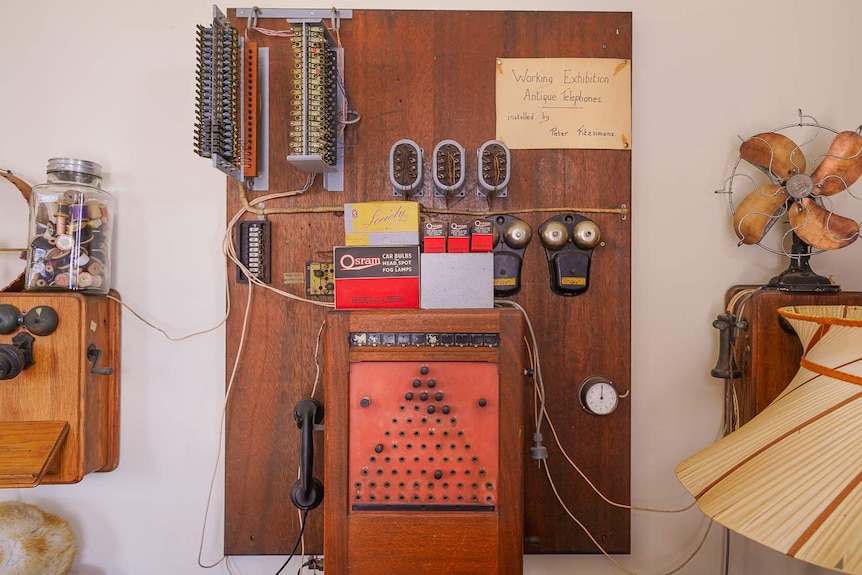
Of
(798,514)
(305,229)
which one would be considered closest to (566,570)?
(798,514)

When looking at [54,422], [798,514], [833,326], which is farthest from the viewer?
[54,422]

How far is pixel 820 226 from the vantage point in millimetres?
1318

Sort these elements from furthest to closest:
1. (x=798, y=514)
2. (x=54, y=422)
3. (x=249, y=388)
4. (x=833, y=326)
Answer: (x=249, y=388), (x=54, y=422), (x=833, y=326), (x=798, y=514)

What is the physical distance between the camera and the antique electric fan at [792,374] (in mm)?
708

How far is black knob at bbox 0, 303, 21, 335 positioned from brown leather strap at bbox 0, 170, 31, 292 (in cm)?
10

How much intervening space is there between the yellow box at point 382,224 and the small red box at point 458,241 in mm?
85

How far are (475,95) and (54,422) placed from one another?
1.40m

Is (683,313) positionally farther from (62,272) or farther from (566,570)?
(62,272)

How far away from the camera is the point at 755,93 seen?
1453 millimetres

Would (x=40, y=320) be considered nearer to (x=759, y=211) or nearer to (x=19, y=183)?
(x=19, y=183)

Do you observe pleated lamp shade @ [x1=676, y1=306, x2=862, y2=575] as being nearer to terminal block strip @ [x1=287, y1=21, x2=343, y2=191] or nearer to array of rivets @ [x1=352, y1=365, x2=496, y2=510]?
array of rivets @ [x1=352, y1=365, x2=496, y2=510]

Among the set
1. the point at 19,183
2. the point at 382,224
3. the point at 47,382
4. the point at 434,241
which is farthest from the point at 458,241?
the point at 19,183

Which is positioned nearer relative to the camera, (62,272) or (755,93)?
(62,272)

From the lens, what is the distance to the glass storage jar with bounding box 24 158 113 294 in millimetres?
1284
